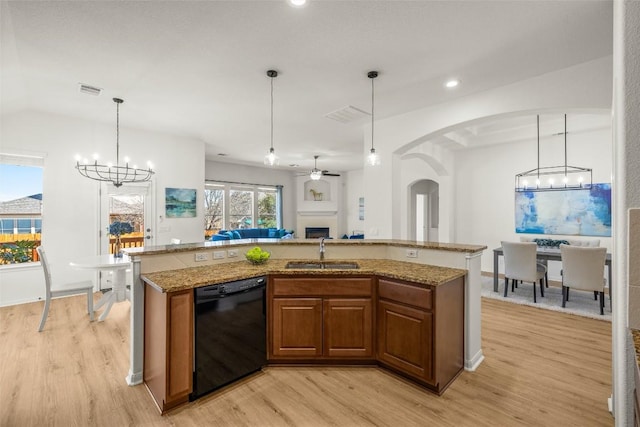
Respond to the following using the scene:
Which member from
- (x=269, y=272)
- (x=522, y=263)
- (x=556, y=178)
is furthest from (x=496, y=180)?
(x=269, y=272)

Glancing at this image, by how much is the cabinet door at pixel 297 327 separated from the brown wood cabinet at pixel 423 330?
0.56m

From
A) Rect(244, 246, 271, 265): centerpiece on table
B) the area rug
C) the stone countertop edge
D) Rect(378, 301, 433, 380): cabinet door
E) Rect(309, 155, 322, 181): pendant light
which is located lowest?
the area rug

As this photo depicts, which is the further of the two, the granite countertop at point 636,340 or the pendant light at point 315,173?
the pendant light at point 315,173

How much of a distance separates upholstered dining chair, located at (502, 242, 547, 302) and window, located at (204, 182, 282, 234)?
21.7 feet

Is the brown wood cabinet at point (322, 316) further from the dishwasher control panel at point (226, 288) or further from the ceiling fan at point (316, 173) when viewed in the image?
the ceiling fan at point (316, 173)

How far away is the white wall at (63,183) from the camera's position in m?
4.37

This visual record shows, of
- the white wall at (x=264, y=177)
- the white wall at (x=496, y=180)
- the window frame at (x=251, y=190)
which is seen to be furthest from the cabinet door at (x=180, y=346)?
the white wall at (x=264, y=177)

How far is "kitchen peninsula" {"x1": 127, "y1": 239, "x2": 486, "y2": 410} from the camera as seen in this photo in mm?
2256

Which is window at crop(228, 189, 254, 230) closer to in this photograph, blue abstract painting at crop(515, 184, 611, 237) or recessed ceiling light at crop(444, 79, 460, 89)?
recessed ceiling light at crop(444, 79, 460, 89)

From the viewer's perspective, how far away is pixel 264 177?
9414 mm

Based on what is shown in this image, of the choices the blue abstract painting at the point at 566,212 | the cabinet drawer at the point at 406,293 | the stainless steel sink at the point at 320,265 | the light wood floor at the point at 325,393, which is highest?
the blue abstract painting at the point at 566,212

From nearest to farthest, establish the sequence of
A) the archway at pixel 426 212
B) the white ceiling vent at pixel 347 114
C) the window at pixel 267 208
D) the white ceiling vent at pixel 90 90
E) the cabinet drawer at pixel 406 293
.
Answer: the cabinet drawer at pixel 406 293 → the white ceiling vent at pixel 90 90 → the white ceiling vent at pixel 347 114 → the archway at pixel 426 212 → the window at pixel 267 208

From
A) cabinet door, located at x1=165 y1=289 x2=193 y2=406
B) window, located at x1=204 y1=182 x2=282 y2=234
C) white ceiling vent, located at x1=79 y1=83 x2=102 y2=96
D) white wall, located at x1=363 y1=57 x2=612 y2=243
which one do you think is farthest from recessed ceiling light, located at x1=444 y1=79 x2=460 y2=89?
window, located at x1=204 y1=182 x2=282 y2=234

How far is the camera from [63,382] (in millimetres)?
2439
